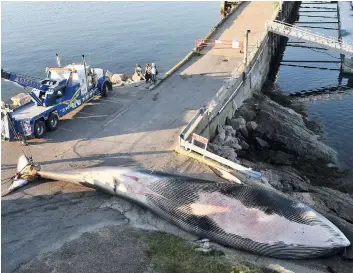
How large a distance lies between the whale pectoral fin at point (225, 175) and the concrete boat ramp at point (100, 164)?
42cm

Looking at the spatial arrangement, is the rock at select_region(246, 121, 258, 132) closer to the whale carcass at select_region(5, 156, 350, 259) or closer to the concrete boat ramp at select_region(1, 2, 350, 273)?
the concrete boat ramp at select_region(1, 2, 350, 273)

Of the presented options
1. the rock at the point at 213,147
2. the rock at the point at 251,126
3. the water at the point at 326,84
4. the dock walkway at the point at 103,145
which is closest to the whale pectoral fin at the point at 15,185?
the dock walkway at the point at 103,145

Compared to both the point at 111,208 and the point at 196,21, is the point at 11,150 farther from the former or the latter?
the point at 196,21

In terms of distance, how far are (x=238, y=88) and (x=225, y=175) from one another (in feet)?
40.9

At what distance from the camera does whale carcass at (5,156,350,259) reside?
13.6 metres

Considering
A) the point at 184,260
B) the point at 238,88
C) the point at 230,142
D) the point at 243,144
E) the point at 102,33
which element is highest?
the point at 102,33

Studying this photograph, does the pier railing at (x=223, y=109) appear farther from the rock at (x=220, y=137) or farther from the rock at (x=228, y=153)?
the rock at (x=228, y=153)

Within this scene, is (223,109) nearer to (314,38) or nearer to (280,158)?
(280,158)

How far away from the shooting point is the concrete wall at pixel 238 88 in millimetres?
23344

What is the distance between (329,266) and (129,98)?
55.3ft

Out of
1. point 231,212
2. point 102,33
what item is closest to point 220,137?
point 231,212

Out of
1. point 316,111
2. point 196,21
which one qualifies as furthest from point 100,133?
point 196,21

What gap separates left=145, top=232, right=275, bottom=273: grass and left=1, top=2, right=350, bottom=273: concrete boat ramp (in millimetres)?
542

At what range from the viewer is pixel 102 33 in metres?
59.8
